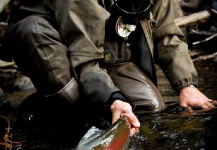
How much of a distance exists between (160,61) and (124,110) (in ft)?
4.24

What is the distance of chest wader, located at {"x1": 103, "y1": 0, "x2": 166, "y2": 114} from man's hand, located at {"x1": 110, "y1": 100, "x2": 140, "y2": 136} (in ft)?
2.60

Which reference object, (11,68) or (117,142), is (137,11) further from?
(11,68)

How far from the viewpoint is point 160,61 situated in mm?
3395

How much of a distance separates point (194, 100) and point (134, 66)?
67cm

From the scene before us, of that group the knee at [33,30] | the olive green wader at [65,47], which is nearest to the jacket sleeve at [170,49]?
the olive green wader at [65,47]

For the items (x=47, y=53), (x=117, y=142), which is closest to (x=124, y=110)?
(x=117, y=142)

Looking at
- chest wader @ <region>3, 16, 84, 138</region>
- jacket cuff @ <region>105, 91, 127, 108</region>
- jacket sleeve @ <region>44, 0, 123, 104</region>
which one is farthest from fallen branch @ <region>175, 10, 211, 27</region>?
jacket cuff @ <region>105, 91, 127, 108</region>

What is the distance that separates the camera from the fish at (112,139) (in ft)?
6.22


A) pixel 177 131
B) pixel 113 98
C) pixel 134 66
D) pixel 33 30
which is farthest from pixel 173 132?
pixel 33 30

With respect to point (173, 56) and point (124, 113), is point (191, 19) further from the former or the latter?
point (124, 113)

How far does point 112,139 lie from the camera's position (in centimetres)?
195

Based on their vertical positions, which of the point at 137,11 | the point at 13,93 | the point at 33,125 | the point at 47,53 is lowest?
the point at 13,93

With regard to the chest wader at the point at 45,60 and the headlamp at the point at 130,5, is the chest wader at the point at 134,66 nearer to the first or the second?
the headlamp at the point at 130,5

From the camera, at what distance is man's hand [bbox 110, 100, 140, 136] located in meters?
2.14
